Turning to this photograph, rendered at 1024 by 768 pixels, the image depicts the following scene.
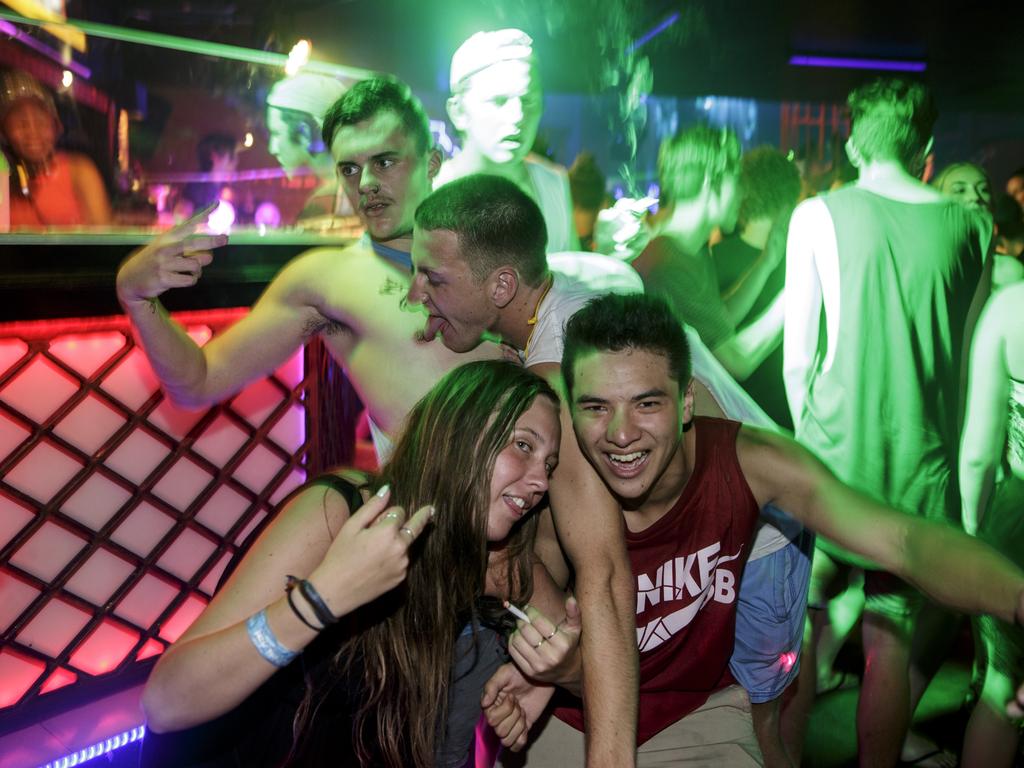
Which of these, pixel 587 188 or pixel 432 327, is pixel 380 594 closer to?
pixel 432 327

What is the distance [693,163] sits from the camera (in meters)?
2.95

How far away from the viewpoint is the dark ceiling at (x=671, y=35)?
3.19m

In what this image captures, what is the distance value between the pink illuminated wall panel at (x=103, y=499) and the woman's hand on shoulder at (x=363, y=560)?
146cm

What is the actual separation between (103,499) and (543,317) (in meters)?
1.52

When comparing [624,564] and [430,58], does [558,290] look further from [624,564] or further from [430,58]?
[430,58]

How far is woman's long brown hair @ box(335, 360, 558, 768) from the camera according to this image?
4.70 feet

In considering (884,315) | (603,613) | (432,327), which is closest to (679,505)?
(603,613)

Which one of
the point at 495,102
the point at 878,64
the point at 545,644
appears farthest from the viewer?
the point at 878,64

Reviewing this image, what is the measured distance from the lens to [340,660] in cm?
141

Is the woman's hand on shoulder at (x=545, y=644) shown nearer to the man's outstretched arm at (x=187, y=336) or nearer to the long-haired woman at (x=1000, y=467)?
the man's outstretched arm at (x=187, y=336)

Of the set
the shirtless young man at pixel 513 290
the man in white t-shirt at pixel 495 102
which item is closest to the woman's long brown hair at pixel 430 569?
the shirtless young man at pixel 513 290

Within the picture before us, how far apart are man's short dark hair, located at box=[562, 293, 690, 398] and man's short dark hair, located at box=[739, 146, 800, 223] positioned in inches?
60.0

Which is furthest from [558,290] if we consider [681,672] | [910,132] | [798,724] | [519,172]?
[798,724]

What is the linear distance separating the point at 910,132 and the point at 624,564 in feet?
5.63
